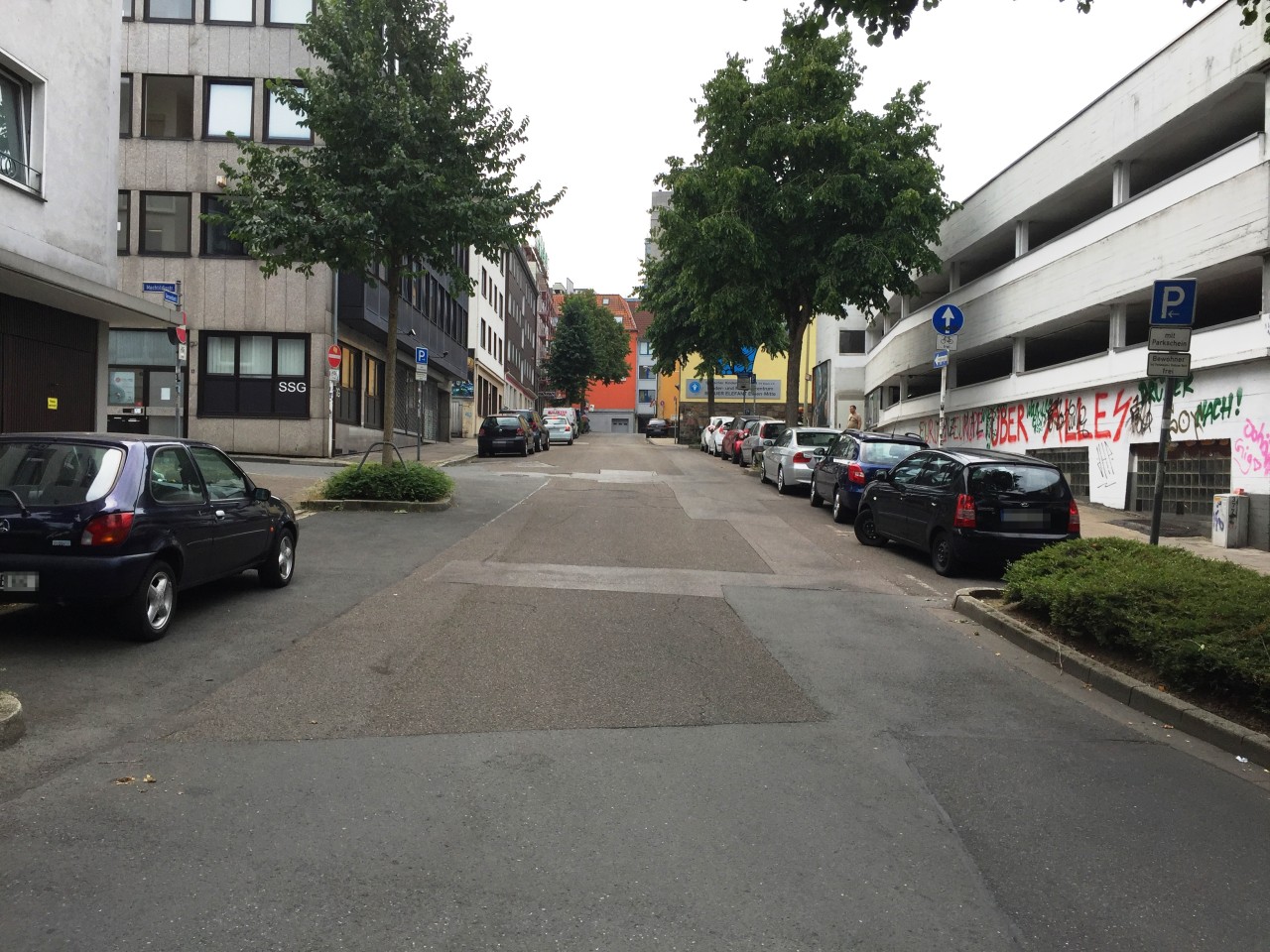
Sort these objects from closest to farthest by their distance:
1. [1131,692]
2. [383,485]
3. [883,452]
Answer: [1131,692]
[383,485]
[883,452]

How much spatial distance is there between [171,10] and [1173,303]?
26.6 metres

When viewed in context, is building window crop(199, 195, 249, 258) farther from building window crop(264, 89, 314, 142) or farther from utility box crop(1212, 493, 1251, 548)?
utility box crop(1212, 493, 1251, 548)

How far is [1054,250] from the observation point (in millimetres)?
22062

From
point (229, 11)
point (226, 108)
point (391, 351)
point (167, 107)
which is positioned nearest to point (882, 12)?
point (391, 351)

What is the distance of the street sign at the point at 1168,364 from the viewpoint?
912 centimetres

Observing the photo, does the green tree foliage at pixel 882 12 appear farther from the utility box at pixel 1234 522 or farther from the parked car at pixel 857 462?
the parked car at pixel 857 462

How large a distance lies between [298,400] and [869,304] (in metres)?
15.7

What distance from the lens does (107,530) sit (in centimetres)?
670

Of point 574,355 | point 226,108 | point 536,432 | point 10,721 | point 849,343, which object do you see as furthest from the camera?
point 574,355

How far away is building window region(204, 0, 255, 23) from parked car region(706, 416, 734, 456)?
20.9 metres

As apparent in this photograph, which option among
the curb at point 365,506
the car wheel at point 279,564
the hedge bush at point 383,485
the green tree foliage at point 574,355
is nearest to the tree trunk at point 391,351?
the hedge bush at point 383,485

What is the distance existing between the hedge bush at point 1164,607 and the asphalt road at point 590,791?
527 millimetres

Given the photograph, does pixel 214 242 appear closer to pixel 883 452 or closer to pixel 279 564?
pixel 883 452

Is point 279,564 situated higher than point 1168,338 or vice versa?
point 1168,338
